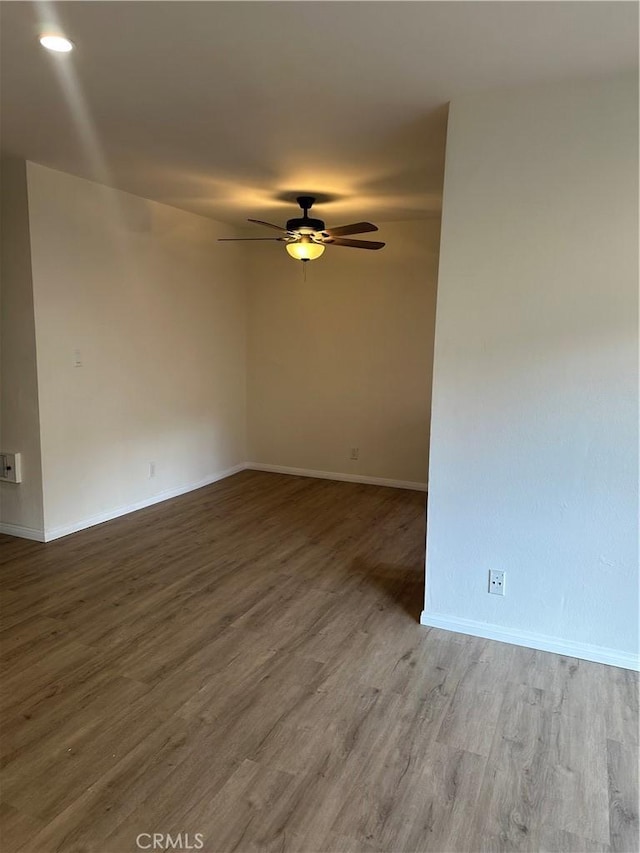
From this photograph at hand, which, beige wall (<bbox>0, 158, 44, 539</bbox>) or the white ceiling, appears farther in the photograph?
beige wall (<bbox>0, 158, 44, 539</bbox>)

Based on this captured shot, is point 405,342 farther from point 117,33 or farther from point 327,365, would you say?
point 117,33

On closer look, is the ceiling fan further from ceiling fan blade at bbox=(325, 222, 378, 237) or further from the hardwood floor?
the hardwood floor

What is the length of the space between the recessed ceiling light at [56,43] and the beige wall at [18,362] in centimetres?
169

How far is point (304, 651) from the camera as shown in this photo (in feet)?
8.78

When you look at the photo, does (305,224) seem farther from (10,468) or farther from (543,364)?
(10,468)

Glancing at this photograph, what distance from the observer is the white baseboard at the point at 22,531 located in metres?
3.95

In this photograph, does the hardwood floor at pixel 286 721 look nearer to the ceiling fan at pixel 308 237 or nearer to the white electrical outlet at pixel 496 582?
the white electrical outlet at pixel 496 582

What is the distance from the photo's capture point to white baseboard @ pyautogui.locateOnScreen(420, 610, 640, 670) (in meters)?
2.55

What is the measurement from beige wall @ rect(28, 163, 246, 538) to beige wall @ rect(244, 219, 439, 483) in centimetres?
39

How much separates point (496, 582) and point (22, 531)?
3.23 meters

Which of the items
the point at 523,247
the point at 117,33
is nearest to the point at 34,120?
the point at 117,33

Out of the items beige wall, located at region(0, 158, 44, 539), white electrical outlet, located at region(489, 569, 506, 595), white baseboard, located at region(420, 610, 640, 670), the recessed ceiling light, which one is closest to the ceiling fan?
beige wall, located at region(0, 158, 44, 539)

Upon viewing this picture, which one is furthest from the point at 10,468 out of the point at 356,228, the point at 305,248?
the point at 356,228

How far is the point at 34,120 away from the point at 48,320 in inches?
51.8
